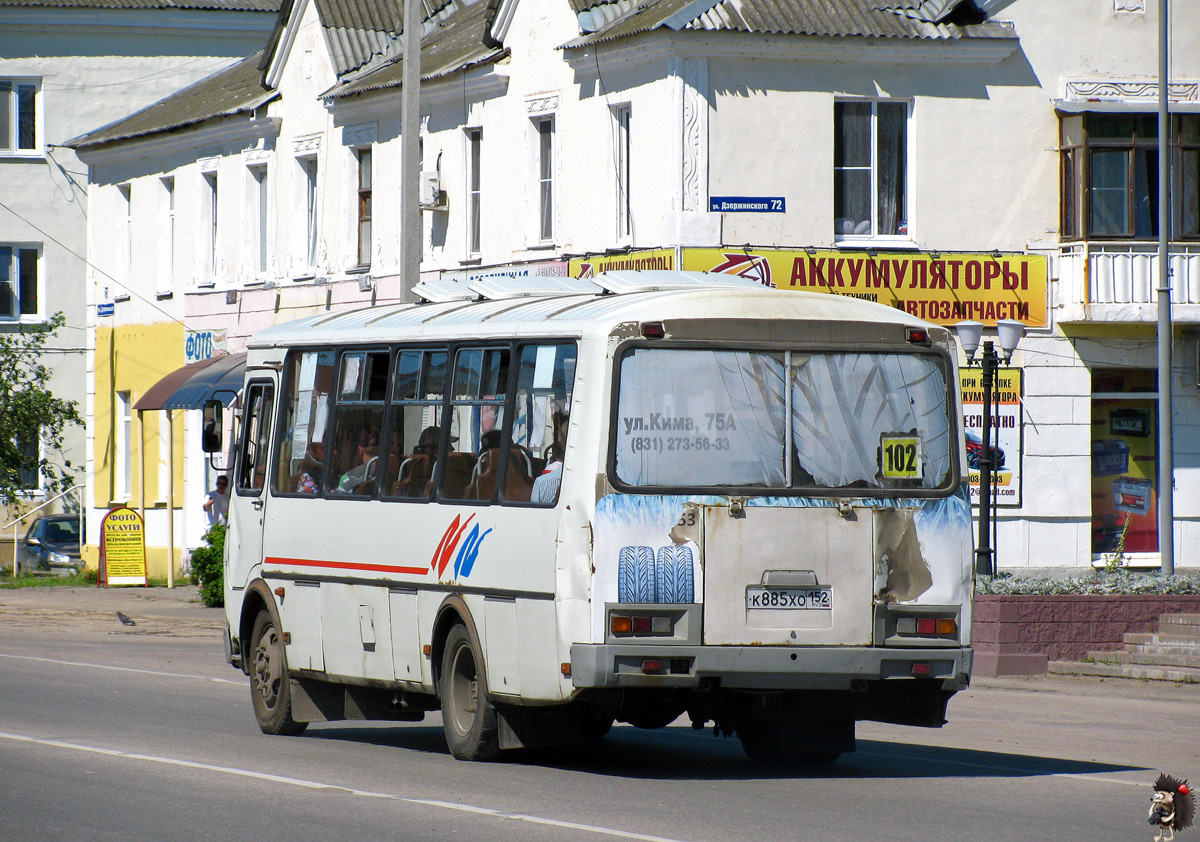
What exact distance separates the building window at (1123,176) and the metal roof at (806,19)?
1728 mm

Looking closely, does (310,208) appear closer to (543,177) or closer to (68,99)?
(543,177)

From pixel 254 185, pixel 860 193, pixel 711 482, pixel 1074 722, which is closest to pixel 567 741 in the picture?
pixel 711 482

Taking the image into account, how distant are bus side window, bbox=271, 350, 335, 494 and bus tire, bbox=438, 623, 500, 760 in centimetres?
207

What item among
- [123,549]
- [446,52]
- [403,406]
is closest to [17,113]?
[123,549]

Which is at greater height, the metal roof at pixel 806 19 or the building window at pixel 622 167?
the metal roof at pixel 806 19

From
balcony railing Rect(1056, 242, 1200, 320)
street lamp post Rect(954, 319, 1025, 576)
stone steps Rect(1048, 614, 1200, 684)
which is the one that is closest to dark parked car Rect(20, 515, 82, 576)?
balcony railing Rect(1056, 242, 1200, 320)

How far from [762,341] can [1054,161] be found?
15.7 m

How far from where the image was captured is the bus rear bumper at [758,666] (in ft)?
35.8

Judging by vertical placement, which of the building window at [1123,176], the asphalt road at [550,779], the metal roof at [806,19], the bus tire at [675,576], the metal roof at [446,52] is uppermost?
the metal roof at [446,52]

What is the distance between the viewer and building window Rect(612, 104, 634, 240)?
25.9 metres

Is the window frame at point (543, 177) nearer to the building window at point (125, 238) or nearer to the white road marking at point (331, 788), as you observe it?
the building window at point (125, 238)

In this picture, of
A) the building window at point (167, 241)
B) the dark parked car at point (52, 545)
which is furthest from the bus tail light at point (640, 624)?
the dark parked car at point (52, 545)

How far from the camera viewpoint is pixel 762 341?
451 inches

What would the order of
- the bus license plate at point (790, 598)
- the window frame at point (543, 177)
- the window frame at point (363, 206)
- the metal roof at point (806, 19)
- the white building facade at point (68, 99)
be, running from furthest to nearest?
the white building facade at point (68, 99) → the window frame at point (363, 206) → the window frame at point (543, 177) → the metal roof at point (806, 19) → the bus license plate at point (790, 598)
